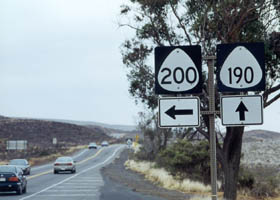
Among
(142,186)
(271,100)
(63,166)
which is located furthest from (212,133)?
(63,166)

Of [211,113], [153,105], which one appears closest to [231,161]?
[153,105]

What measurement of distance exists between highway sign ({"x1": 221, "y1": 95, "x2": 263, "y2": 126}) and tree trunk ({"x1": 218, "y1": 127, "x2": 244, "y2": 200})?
12.2m

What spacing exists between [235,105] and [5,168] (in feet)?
75.8

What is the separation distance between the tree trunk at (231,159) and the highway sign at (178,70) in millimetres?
12220

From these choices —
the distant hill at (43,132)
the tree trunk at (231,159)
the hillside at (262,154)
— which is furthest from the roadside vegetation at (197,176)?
the distant hill at (43,132)

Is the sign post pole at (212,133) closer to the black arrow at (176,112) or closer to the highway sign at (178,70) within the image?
the highway sign at (178,70)

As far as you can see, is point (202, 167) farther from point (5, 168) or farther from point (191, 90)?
point (191, 90)

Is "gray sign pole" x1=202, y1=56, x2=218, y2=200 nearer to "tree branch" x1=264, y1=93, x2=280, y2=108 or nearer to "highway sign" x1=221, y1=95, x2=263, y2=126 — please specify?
"highway sign" x1=221, y1=95, x2=263, y2=126

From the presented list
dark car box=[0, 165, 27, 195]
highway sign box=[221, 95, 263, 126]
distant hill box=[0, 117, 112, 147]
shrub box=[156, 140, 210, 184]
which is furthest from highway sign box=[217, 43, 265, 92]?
distant hill box=[0, 117, 112, 147]

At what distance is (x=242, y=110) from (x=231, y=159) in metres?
12.9

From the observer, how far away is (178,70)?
759cm

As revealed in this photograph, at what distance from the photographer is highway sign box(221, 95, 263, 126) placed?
7434mm

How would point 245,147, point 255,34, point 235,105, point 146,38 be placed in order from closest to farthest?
point 235,105 < point 255,34 < point 146,38 < point 245,147

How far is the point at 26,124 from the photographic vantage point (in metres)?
146
